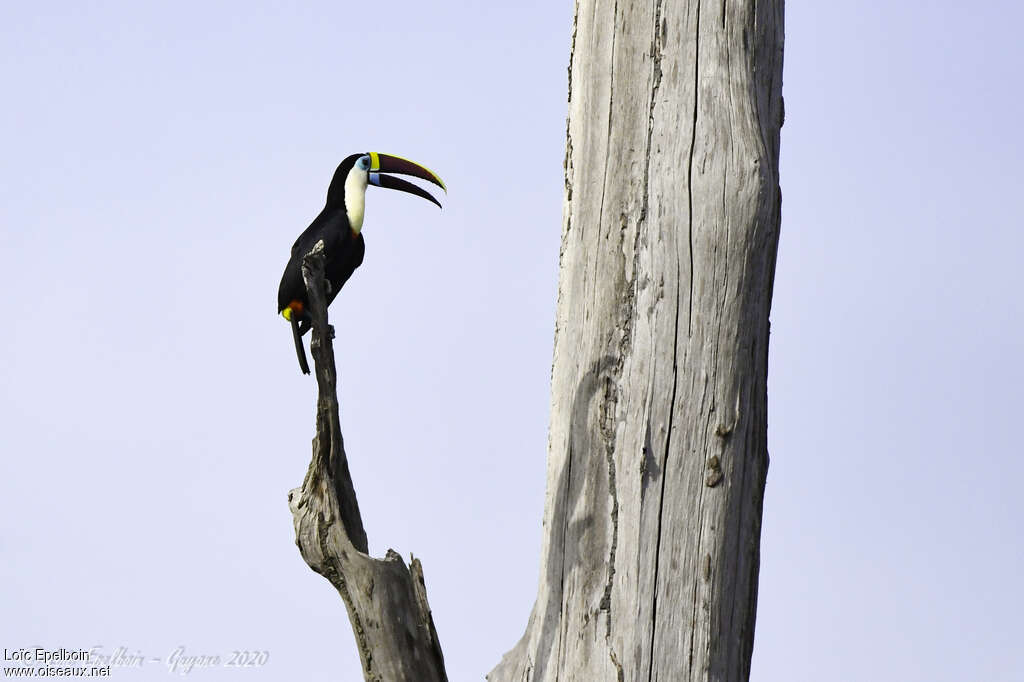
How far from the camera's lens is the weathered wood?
3631 mm

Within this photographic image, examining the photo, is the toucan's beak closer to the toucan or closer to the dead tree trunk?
the toucan

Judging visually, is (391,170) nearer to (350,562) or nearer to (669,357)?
(350,562)

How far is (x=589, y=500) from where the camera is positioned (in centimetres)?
323

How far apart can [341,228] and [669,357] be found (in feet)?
7.55

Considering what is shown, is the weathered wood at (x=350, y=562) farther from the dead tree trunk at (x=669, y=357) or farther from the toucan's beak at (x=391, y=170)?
the toucan's beak at (x=391, y=170)

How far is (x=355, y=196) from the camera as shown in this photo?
5.16 meters

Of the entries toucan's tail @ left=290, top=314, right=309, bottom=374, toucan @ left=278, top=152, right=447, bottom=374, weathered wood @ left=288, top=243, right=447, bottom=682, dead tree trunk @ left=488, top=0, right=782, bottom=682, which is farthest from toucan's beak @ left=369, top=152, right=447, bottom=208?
dead tree trunk @ left=488, top=0, right=782, bottom=682

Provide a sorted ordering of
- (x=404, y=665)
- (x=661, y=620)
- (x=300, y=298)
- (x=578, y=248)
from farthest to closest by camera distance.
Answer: (x=300, y=298), (x=404, y=665), (x=578, y=248), (x=661, y=620)

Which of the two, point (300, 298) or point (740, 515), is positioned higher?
point (300, 298)

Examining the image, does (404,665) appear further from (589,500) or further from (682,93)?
(682,93)

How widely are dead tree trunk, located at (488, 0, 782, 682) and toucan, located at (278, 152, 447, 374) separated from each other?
72.8 inches

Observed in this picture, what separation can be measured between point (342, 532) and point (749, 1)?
2.17 metres

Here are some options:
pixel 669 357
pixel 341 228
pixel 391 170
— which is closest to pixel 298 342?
pixel 341 228

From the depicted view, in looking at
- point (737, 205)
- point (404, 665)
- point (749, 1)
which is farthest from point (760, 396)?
point (404, 665)
